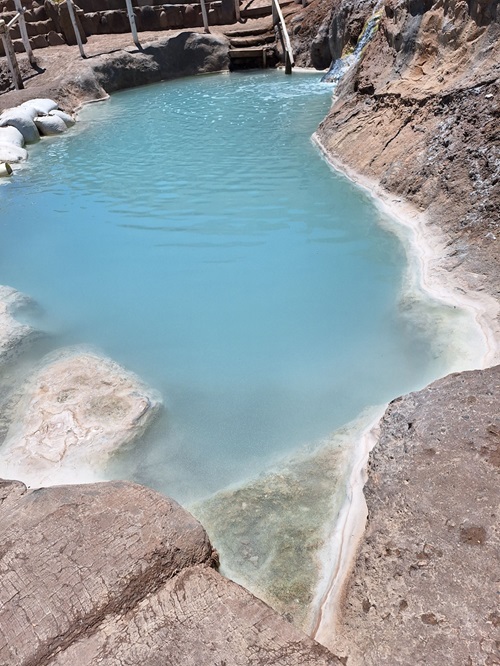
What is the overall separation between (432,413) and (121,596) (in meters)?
1.76

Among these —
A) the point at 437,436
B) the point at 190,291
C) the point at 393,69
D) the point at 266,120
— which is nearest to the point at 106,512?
the point at 437,436

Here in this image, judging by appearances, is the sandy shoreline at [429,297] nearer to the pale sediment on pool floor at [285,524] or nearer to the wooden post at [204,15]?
the pale sediment on pool floor at [285,524]

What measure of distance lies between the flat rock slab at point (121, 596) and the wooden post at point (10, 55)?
14.1 meters

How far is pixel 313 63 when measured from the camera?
15.7 meters

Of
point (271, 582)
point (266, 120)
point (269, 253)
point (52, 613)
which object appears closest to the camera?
point (52, 613)

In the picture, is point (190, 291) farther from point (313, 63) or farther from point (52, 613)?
point (313, 63)

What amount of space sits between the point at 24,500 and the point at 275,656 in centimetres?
132

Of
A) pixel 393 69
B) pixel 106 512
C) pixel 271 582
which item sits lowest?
pixel 271 582

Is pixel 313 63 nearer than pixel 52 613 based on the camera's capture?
No

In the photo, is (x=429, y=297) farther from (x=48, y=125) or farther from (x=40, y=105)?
(x=40, y=105)

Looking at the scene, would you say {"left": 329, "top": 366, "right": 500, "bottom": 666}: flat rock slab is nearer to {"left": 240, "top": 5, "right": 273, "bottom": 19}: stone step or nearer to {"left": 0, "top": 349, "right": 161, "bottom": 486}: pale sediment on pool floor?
{"left": 0, "top": 349, "right": 161, "bottom": 486}: pale sediment on pool floor

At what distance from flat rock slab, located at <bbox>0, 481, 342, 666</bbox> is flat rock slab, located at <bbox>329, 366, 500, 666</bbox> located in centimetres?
33

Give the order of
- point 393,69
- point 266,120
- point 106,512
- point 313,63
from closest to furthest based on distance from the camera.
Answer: point 106,512, point 393,69, point 266,120, point 313,63

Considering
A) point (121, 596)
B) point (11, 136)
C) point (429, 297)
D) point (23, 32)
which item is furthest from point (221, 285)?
point (23, 32)
